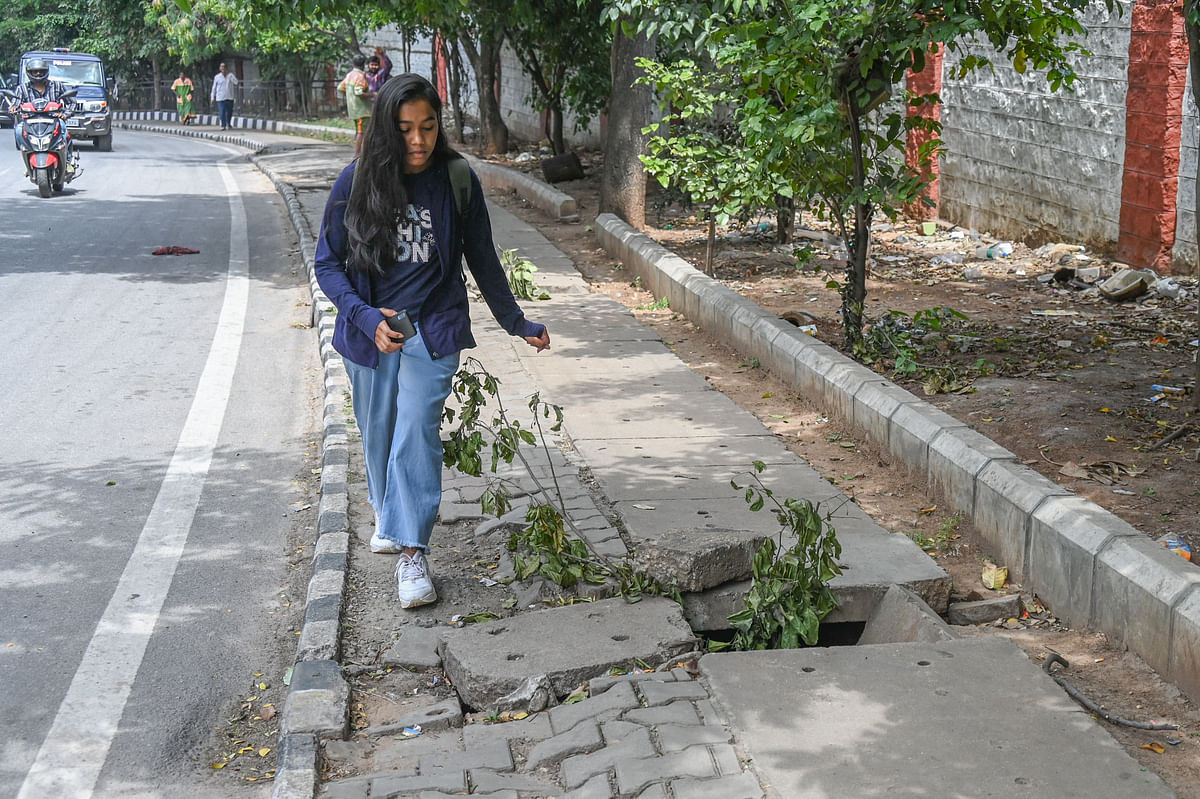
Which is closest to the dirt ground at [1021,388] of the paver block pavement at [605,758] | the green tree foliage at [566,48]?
the paver block pavement at [605,758]

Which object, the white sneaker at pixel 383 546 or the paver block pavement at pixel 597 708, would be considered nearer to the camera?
the paver block pavement at pixel 597 708

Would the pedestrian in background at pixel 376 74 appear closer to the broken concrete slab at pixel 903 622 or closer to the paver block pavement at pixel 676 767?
the broken concrete slab at pixel 903 622

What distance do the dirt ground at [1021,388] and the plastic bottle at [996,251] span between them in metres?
0.09

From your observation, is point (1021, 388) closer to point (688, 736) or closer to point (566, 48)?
point (688, 736)

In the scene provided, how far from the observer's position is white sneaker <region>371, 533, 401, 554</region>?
15.5ft

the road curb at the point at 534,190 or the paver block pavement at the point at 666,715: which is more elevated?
the road curb at the point at 534,190

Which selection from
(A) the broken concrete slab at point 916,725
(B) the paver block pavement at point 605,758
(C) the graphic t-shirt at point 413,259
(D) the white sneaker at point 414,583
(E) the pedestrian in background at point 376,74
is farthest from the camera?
(E) the pedestrian in background at point 376,74

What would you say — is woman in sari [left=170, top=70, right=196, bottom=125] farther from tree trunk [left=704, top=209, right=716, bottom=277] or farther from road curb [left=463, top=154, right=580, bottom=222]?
tree trunk [left=704, top=209, right=716, bottom=277]

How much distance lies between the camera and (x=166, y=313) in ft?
33.8

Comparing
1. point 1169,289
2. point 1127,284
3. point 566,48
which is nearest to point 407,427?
point 1127,284

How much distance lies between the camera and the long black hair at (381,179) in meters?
4.09

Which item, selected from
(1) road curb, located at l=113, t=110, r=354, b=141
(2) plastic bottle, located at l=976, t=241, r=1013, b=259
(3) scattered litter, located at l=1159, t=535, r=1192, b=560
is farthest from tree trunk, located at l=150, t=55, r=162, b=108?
(3) scattered litter, located at l=1159, t=535, r=1192, b=560

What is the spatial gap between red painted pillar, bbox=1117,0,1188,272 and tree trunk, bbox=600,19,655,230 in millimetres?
5234

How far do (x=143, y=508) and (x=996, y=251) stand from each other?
8.52 metres
